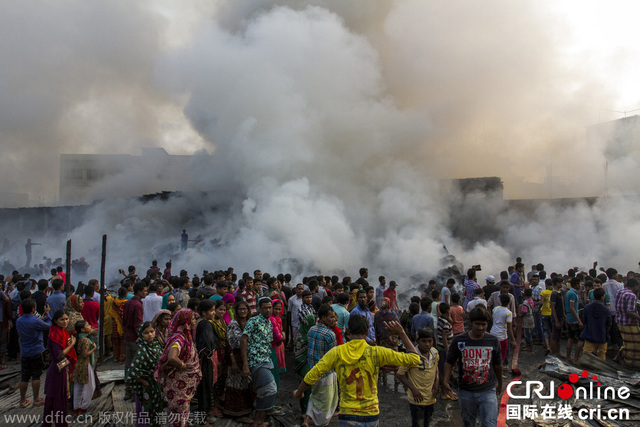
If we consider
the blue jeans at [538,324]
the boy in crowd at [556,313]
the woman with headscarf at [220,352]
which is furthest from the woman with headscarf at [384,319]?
the blue jeans at [538,324]

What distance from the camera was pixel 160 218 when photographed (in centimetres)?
1964

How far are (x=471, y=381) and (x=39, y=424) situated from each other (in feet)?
14.8

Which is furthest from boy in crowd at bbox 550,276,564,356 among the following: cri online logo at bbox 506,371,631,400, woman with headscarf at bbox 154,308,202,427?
woman with headscarf at bbox 154,308,202,427

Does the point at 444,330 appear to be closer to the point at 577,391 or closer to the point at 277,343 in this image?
the point at 577,391

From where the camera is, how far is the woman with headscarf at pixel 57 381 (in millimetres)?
4086

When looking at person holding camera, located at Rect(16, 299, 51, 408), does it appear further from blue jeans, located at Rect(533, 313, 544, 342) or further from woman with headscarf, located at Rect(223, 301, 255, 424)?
blue jeans, located at Rect(533, 313, 544, 342)

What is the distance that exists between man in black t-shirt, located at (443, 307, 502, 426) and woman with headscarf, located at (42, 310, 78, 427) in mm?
3609

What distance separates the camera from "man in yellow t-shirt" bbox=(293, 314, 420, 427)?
2.83 m

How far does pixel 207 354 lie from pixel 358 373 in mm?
2113

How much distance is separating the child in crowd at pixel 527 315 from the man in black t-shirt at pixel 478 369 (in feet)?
13.6

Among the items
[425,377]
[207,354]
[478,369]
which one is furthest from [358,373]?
[207,354]

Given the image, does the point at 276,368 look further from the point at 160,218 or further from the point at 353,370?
the point at 160,218

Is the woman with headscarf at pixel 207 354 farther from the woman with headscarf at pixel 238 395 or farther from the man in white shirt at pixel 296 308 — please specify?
the man in white shirt at pixel 296 308

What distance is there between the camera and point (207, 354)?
4.37m
